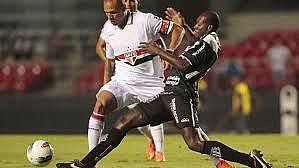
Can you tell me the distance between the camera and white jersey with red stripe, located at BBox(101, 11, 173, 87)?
429 inches

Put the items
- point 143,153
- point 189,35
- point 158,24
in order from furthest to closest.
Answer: point 143,153 < point 158,24 < point 189,35

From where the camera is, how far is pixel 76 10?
3178cm

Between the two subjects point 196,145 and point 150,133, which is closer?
point 196,145

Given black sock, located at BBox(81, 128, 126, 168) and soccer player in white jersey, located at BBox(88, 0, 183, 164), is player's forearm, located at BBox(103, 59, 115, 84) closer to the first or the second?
soccer player in white jersey, located at BBox(88, 0, 183, 164)

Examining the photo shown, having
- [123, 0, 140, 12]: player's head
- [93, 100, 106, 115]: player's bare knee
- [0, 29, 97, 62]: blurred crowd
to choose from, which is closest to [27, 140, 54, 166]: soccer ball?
[93, 100, 106, 115]: player's bare knee

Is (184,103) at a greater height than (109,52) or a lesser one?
lesser

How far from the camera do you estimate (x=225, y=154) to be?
365 inches

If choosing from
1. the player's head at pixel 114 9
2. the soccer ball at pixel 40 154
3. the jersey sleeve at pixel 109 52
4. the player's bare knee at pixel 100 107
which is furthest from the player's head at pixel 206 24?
the soccer ball at pixel 40 154

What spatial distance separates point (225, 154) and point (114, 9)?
7.45ft

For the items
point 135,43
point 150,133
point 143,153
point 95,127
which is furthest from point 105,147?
point 143,153

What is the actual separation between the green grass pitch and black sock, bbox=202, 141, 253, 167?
6.53 feet

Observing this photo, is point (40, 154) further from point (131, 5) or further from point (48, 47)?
point (48, 47)

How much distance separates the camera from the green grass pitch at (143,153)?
11712mm

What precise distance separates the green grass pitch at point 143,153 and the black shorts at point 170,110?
1645 mm
